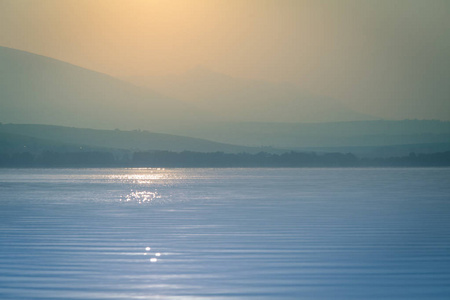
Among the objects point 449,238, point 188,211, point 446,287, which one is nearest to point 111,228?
point 188,211

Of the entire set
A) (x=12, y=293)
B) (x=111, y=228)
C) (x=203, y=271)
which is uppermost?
(x=111, y=228)

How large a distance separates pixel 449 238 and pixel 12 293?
14843mm

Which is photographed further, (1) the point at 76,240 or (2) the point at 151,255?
(1) the point at 76,240

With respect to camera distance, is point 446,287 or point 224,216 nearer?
point 446,287

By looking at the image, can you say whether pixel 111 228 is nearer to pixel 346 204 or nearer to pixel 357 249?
pixel 357 249

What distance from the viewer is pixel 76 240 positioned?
2425 cm

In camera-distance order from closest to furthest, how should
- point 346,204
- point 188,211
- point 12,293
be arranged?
point 12,293, point 188,211, point 346,204

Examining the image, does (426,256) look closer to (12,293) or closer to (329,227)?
(329,227)

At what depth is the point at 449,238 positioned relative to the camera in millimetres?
24359

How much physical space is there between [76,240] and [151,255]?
4.47 metres

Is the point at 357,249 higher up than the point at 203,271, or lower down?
higher up

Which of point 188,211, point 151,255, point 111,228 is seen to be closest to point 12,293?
point 151,255

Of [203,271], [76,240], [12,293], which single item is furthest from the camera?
[76,240]

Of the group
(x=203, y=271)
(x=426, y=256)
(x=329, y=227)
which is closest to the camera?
(x=203, y=271)
